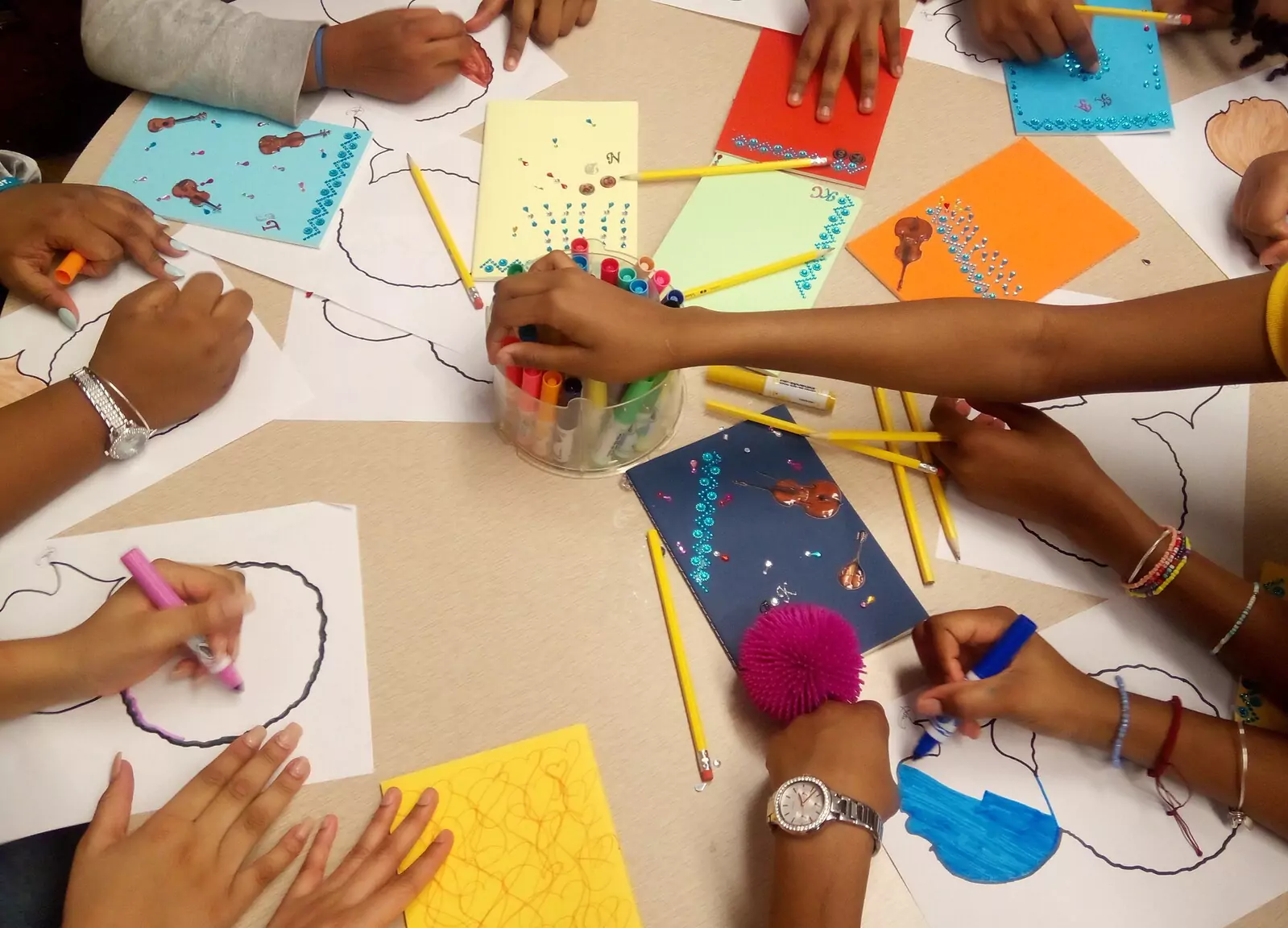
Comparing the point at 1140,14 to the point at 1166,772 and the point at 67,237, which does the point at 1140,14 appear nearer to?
the point at 1166,772

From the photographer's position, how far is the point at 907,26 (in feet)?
3.14

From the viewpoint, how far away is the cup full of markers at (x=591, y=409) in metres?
0.64

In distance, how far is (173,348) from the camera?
0.67m

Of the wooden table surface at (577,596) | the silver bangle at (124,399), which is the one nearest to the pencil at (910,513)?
the wooden table surface at (577,596)

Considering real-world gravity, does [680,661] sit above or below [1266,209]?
below

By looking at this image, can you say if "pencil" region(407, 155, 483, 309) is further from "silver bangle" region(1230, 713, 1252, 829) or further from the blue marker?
"silver bangle" region(1230, 713, 1252, 829)

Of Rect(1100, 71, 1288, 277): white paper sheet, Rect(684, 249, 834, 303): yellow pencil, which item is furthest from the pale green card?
Rect(1100, 71, 1288, 277): white paper sheet

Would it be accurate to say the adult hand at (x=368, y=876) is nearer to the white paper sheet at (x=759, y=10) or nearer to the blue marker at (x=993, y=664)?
the blue marker at (x=993, y=664)

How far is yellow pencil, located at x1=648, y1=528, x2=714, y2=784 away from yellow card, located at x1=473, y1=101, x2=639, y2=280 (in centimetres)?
28

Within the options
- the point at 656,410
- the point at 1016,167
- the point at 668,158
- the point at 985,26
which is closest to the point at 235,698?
the point at 656,410

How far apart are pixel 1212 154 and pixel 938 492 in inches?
20.2

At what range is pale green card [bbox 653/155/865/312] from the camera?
2.51ft

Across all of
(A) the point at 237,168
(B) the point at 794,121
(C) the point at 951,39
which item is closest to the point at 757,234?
(B) the point at 794,121

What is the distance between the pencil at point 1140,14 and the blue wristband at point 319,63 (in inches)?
30.1
